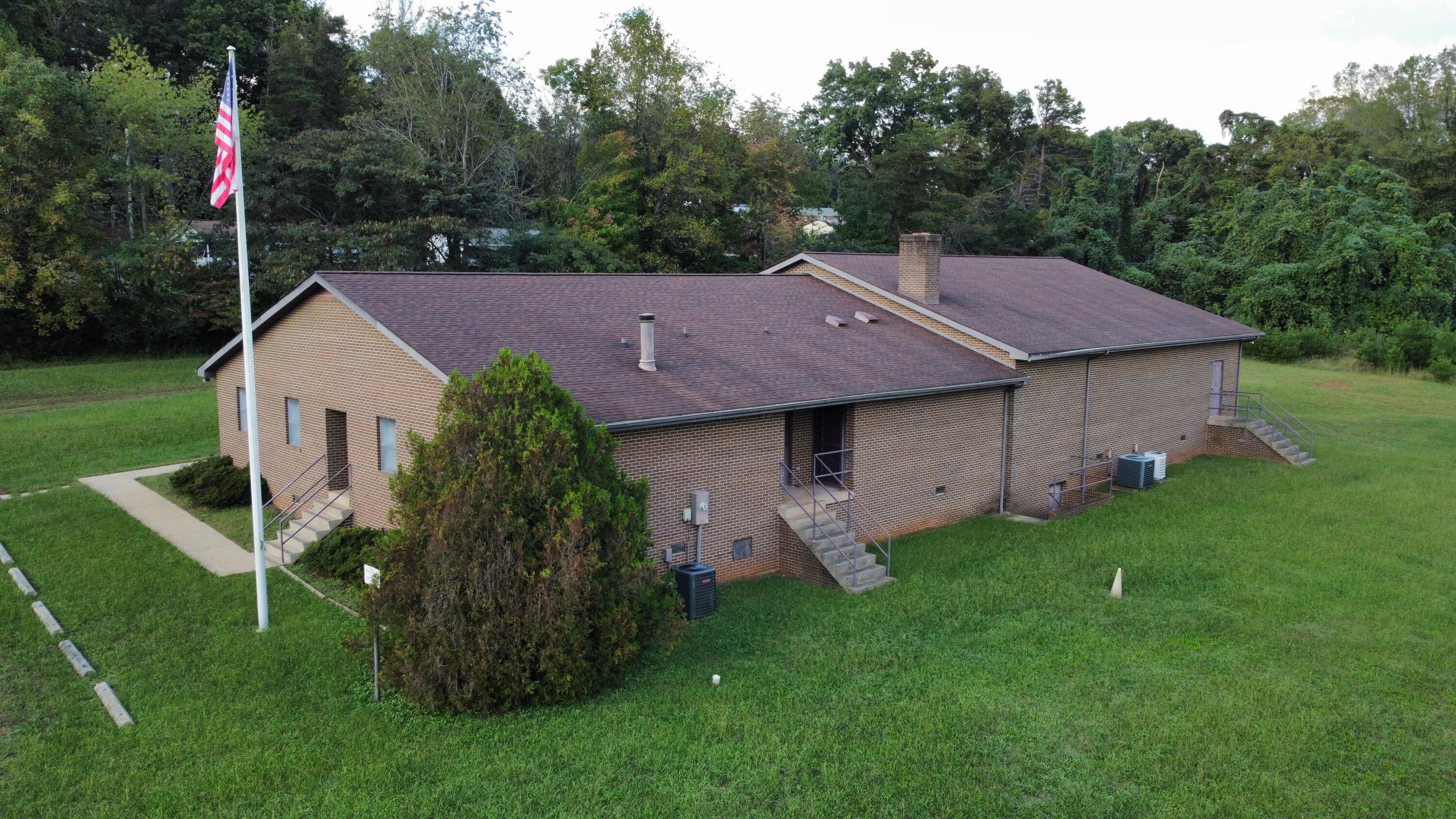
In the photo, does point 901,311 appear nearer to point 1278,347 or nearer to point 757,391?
point 757,391

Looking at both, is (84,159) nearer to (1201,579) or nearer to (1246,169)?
(1201,579)

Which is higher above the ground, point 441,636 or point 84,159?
point 84,159

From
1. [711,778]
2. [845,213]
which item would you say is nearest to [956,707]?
[711,778]

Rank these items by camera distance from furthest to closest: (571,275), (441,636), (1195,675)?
(571,275), (1195,675), (441,636)

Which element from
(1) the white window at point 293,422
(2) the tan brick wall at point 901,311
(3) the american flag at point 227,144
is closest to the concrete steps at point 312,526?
(1) the white window at point 293,422

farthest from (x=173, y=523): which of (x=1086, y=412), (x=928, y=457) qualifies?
(x=1086, y=412)

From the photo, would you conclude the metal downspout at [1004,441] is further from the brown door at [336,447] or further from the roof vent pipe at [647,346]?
the brown door at [336,447]
